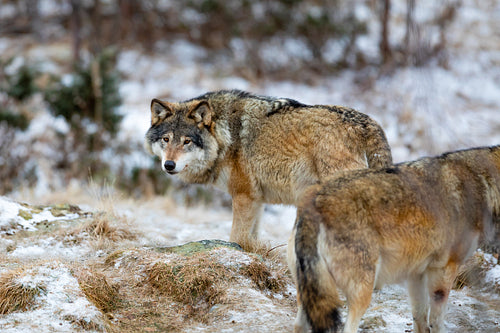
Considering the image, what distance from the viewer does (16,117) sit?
1490 cm

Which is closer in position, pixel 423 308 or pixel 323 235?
pixel 323 235

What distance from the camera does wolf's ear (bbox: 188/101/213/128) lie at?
674 centimetres

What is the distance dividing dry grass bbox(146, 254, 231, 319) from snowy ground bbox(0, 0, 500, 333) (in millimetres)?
245

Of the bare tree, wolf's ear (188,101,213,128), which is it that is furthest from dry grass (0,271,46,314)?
the bare tree

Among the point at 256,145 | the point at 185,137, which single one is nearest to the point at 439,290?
the point at 256,145

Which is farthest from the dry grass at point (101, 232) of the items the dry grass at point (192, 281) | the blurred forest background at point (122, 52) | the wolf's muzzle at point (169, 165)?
the blurred forest background at point (122, 52)

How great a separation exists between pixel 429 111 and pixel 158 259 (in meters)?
3.58

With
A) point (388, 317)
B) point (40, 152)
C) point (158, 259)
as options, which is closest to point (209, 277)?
point (158, 259)

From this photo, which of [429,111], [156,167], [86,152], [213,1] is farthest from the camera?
[213,1]

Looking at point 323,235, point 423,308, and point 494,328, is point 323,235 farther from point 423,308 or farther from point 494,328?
point 494,328

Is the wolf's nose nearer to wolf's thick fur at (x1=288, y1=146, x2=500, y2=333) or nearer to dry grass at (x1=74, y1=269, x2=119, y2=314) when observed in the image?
dry grass at (x1=74, y1=269, x2=119, y2=314)

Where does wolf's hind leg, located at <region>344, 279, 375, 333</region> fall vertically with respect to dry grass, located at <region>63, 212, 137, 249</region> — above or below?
above

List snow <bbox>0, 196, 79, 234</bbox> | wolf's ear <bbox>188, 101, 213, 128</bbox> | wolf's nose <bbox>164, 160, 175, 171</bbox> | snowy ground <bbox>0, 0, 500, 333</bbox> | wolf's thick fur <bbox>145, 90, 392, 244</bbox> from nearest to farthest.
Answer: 1. snowy ground <bbox>0, 0, 500, 333</bbox>
2. wolf's thick fur <bbox>145, 90, 392, 244</bbox>
3. wolf's nose <bbox>164, 160, 175, 171</bbox>
4. wolf's ear <bbox>188, 101, 213, 128</bbox>
5. snow <bbox>0, 196, 79, 234</bbox>

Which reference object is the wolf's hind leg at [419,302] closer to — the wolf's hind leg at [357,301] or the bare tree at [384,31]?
the wolf's hind leg at [357,301]
